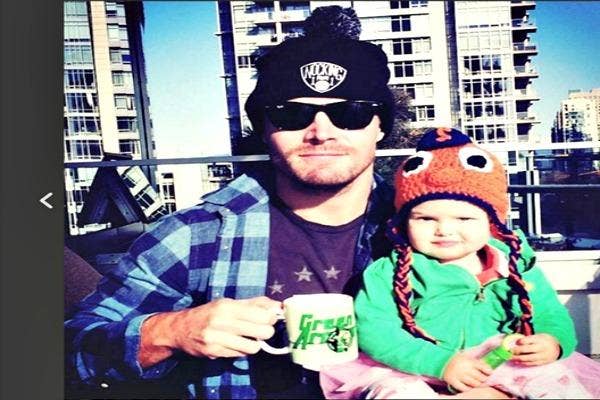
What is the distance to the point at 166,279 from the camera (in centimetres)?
174

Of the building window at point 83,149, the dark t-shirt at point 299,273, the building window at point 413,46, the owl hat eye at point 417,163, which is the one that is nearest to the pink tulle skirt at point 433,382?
the dark t-shirt at point 299,273

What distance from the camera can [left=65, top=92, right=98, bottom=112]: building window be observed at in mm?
1802

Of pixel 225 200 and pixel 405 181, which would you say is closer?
pixel 405 181

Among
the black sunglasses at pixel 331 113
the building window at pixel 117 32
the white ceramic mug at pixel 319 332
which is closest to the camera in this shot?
the white ceramic mug at pixel 319 332

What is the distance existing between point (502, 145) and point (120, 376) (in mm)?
1386

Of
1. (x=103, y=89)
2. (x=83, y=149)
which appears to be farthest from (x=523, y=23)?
(x=83, y=149)

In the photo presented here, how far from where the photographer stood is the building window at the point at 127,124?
5.90 ft

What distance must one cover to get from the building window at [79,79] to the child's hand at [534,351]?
4.93 feet

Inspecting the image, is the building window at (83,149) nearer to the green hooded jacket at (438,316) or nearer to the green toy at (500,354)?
the green hooded jacket at (438,316)

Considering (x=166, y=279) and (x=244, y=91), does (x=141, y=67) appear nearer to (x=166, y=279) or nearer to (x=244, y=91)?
(x=244, y=91)

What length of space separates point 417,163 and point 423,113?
0.22 metres

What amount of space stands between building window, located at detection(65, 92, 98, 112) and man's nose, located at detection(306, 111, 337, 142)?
71 centimetres

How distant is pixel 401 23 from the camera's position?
1748mm

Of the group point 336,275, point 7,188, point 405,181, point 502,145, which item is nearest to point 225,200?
point 336,275
